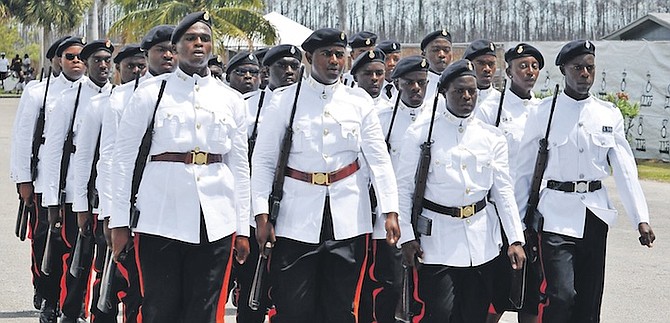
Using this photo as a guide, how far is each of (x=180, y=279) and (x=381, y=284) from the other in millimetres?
1722

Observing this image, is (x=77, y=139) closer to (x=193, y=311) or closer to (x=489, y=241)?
(x=193, y=311)

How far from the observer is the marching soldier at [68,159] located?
800cm

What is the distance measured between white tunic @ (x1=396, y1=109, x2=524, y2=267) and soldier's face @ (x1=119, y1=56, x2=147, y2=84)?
210cm

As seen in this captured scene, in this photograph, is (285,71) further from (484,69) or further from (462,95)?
(462,95)

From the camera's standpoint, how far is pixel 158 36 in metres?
7.07

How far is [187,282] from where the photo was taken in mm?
6188

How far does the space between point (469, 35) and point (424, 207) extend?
1731 inches

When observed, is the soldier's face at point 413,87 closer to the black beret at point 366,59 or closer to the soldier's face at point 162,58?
the black beret at point 366,59

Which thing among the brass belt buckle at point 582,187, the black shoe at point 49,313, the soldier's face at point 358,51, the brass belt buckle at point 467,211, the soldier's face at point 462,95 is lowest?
the black shoe at point 49,313

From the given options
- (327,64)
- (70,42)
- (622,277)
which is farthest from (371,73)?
(622,277)

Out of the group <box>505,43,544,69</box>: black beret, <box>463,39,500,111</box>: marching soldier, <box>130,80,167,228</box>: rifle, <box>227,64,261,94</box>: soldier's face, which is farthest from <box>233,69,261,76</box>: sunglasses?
<box>130,80,167,228</box>: rifle

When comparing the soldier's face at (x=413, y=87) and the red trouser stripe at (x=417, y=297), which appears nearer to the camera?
the red trouser stripe at (x=417, y=297)

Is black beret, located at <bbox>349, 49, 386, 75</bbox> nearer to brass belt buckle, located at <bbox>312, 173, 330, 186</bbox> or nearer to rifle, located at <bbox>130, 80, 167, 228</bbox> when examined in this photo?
brass belt buckle, located at <bbox>312, 173, 330, 186</bbox>

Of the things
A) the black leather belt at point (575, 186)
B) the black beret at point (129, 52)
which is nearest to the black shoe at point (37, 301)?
the black beret at point (129, 52)
